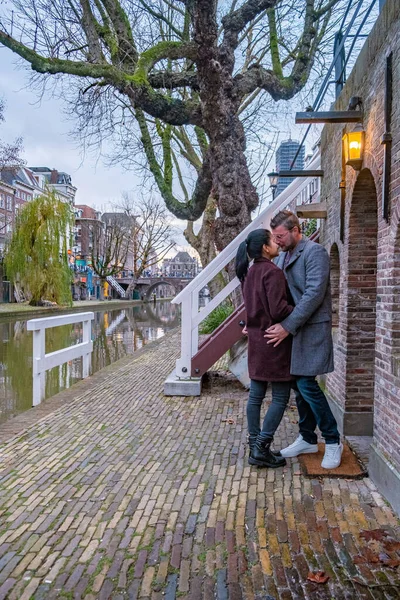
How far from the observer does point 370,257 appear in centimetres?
456

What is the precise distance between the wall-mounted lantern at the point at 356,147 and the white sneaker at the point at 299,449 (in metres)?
2.27

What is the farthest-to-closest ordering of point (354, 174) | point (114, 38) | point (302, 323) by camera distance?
point (114, 38) → point (354, 174) → point (302, 323)

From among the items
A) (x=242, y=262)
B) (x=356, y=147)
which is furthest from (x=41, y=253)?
(x=356, y=147)

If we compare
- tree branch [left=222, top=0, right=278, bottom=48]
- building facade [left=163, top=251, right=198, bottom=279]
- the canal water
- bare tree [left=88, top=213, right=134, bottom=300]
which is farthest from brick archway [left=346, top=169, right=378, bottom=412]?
building facade [left=163, top=251, right=198, bottom=279]

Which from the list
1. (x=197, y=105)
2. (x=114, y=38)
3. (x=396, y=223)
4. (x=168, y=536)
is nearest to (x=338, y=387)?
(x=396, y=223)

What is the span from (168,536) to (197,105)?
25.8 ft

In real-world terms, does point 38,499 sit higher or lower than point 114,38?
lower

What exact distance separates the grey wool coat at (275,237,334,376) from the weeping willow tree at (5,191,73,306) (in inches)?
1182

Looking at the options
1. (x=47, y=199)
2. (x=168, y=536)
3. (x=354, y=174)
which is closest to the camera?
(x=168, y=536)

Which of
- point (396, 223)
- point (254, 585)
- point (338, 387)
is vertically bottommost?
point (254, 585)

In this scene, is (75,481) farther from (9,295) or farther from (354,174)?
(9,295)

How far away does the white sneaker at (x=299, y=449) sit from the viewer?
3.92 metres

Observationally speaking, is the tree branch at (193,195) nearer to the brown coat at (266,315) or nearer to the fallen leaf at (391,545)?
the brown coat at (266,315)

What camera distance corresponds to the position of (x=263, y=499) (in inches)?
127
